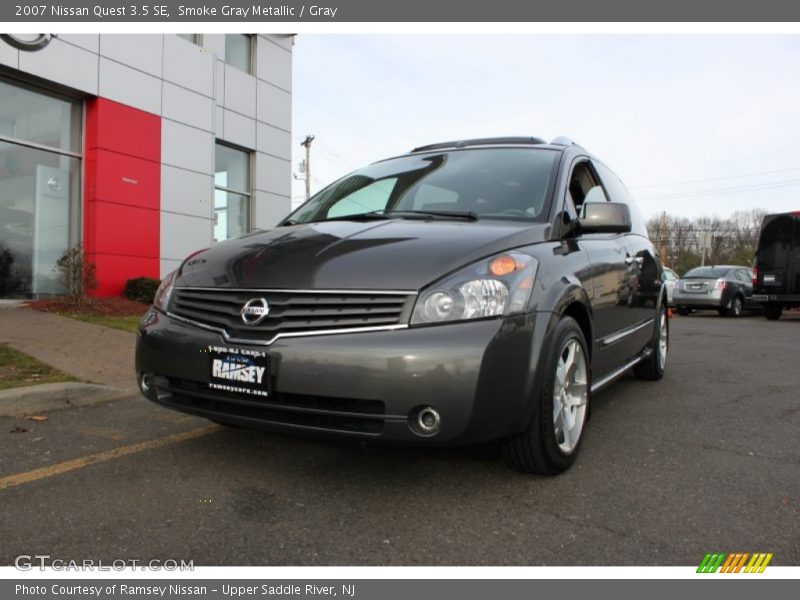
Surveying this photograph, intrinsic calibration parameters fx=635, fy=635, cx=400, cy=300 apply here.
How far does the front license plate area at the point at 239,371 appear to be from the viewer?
248 cm

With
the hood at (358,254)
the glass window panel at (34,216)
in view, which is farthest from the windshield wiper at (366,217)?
the glass window panel at (34,216)

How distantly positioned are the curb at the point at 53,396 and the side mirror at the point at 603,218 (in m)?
3.46

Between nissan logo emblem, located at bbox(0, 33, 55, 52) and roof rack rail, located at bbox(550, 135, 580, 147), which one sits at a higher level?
nissan logo emblem, located at bbox(0, 33, 55, 52)

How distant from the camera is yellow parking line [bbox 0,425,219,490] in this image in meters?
2.87

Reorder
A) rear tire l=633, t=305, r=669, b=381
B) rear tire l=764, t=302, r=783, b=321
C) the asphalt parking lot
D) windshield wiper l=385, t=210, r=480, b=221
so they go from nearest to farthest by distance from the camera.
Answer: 1. the asphalt parking lot
2. windshield wiper l=385, t=210, r=480, b=221
3. rear tire l=633, t=305, r=669, b=381
4. rear tire l=764, t=302, r=783, b=321

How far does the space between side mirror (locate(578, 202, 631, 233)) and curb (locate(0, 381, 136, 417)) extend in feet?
11.3

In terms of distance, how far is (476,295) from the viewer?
2469mm

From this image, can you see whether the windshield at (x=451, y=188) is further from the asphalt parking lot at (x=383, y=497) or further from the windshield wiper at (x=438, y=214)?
the asphalt parking lot at (x=383, y=497)

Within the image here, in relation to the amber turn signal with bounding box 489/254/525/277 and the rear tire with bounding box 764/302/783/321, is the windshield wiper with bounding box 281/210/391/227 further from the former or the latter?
the rear tire with bounding box 764/302/783/321

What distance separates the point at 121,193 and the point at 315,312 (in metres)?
10.2

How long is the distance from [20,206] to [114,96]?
8.26ft

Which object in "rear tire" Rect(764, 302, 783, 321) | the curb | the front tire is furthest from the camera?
"rear tire" Rect(764, 302, 783, 321)

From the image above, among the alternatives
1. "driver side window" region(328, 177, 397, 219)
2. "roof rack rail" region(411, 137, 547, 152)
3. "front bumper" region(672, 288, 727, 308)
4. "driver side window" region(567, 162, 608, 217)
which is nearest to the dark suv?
"front bumper" region(672, 288, 727, 308)

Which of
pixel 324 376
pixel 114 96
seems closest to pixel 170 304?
pixel 324 376
